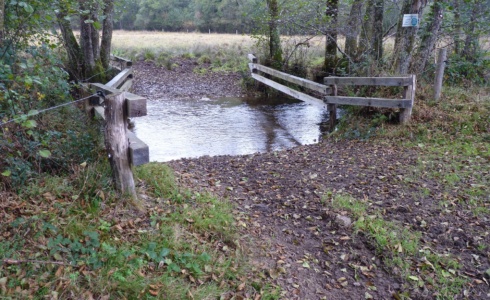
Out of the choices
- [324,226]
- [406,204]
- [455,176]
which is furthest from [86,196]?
[455,176]

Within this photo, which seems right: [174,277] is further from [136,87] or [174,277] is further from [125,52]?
[125,52]

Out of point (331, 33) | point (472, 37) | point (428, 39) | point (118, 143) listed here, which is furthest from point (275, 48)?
point (118, 143)

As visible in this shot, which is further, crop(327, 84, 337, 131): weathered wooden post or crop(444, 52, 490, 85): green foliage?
crop(444, 52, 490, 85): green foliage

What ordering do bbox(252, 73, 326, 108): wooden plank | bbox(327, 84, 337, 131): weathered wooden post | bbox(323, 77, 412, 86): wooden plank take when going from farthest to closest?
bbox(252, 73, 326, 108): wooden plank
bbox(327, 84, 337, 131): weathered wooden post
bbox(323, 77, 412, 86): wooden plank

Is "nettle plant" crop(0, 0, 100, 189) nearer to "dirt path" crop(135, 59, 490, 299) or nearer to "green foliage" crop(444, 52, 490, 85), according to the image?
"dirt path" crop(135, 59, 490, 299)

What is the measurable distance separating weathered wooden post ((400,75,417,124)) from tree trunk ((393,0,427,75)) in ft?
4.86

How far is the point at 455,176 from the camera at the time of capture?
19.9 ft

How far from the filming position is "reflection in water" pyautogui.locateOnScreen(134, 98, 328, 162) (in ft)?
29.5

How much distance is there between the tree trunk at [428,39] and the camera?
9.80m

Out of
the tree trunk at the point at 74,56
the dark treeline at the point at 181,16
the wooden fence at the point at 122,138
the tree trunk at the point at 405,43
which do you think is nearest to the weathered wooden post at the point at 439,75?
the tree trunk at the point at 405,43

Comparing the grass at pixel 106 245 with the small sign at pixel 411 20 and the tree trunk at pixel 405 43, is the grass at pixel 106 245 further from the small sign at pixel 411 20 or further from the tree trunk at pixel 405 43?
the tree trunk at pixel 405 43

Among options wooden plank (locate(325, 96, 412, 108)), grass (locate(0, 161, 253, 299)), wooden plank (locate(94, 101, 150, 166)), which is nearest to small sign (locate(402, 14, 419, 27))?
wooden plank (locate(325, 96, 412, 108))

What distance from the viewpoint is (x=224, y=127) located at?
1094 centimetres

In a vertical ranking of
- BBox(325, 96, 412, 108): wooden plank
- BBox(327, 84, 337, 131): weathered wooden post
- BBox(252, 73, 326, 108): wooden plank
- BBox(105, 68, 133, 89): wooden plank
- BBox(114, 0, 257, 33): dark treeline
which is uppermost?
BBox(114, 0, 257, 33): dark treeline
